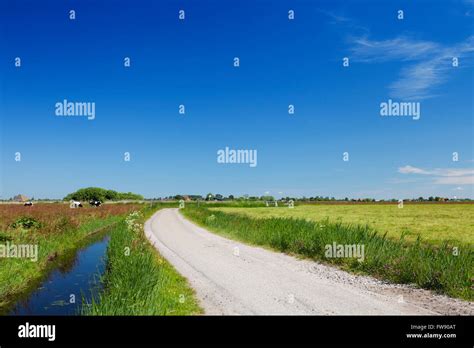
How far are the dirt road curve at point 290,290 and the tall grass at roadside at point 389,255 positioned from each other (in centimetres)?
67

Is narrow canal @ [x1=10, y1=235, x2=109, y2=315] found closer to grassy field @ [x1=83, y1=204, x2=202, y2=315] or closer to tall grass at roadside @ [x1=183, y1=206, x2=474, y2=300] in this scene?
grassy field @ [x1=83, y1=204, x2=202, y2=315]

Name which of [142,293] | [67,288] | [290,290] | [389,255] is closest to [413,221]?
[389,255]

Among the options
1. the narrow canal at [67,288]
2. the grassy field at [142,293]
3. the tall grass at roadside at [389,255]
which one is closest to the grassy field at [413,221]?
the tall grass at roadside at [389,255]

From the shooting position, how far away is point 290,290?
41.1 feet

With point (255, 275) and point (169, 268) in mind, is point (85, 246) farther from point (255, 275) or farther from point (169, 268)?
point (255, 275)

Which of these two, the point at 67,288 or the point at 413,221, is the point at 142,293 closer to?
the point at 67,288

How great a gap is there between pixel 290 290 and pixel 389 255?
205 inches

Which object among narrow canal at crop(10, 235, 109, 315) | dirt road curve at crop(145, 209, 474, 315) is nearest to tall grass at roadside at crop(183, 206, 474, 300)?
dirt road curve at crop(145, 209, 474, 315)

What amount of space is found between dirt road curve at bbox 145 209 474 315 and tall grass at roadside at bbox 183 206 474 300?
2.21 ft

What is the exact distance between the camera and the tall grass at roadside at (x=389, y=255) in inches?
489

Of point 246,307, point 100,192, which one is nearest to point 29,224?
point 246,307

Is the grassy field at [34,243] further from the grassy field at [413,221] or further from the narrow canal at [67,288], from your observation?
the grassy field at [413,221]
